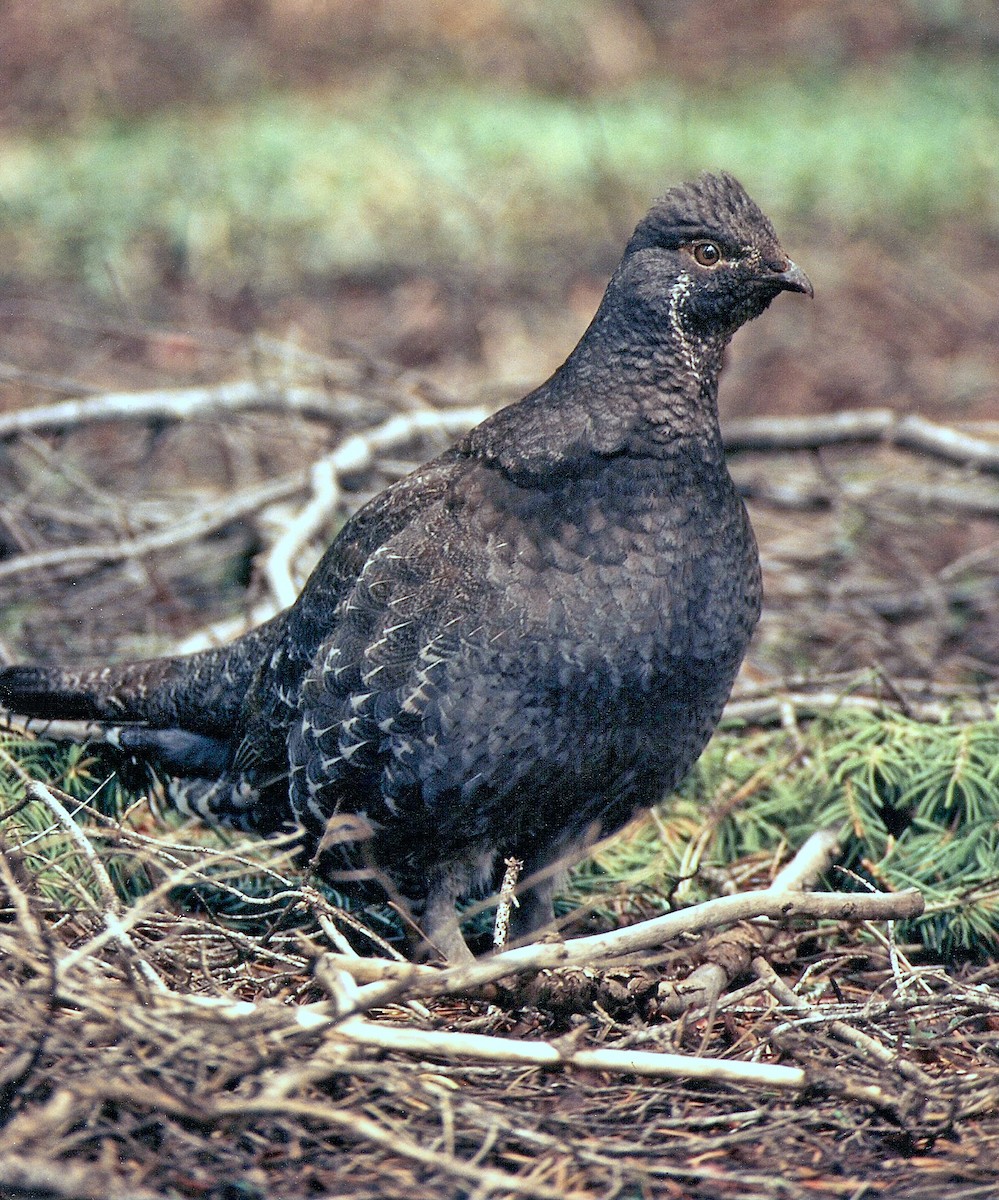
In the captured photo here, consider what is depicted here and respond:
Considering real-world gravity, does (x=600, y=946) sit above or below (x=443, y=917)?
above

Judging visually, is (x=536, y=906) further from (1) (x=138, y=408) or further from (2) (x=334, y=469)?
(1) (x=138, y=408)

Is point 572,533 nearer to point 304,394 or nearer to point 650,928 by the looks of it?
point 650,928

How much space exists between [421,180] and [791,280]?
7.64 m

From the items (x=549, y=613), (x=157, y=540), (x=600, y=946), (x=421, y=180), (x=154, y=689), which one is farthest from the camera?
(x=421, y=180)

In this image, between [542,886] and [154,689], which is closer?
[542,886]

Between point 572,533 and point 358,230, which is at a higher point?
point 358,230

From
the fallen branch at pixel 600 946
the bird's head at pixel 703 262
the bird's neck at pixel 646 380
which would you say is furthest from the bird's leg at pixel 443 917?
the bird's head at pixel 703 262

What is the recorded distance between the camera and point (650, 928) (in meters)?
3.59

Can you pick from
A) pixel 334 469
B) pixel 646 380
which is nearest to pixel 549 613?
pixel 646 380

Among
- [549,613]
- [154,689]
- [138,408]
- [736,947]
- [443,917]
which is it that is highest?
[138,408]

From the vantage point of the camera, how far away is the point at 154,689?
15.7 ft

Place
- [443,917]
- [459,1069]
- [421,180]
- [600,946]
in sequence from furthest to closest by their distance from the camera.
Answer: [421,180] < [443,917] < [600,946] < [459,1069]

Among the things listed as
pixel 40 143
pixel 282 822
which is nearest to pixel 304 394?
pixel 282 822

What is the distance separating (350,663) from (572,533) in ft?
2.43
